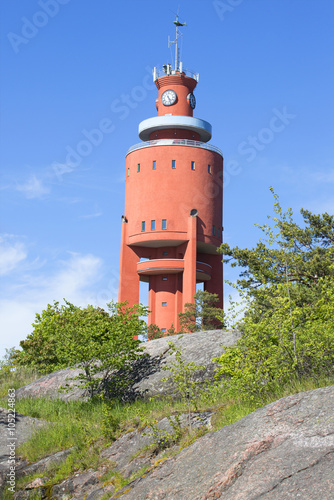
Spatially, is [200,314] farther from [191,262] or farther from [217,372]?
[217,372]

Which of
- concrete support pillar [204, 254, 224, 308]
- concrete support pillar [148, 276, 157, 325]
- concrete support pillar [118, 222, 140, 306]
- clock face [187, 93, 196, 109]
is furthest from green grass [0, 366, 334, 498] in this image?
clock face [187, 93, 196, 109]

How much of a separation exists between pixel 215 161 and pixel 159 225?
8139 millimetres

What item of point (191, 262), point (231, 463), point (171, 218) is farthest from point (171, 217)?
point (231, 463)

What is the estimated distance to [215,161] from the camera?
1969 inches

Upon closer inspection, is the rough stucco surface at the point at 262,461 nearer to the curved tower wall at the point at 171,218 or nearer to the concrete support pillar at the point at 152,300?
the curved tower wall at the point at 171,218

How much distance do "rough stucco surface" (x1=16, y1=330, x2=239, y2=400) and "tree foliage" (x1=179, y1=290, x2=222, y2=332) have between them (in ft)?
80.5

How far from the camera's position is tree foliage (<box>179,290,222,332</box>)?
43.0 meters

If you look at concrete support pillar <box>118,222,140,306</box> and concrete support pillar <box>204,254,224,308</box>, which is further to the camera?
concrete support pillar <box>204,254,224,308</box>

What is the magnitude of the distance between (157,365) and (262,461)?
28.9 feet

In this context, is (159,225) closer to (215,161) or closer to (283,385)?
(215,161)

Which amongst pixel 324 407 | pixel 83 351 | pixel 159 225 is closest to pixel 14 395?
pixel 83 351

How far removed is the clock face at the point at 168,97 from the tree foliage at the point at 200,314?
1905cm

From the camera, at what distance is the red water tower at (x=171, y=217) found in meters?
47.1

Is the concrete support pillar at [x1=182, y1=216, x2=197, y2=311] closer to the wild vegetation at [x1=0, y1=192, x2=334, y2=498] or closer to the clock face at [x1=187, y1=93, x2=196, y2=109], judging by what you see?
the clock face at [x1=187, y1=93, x2=196, y2=109]
